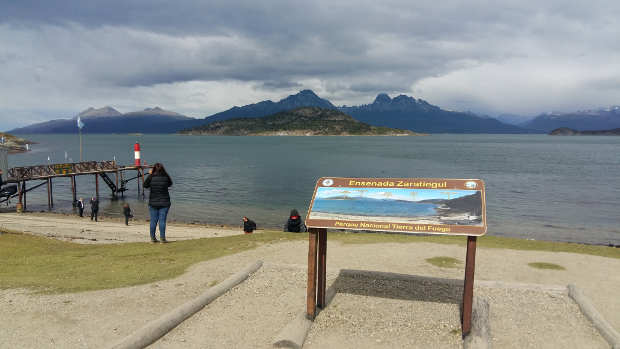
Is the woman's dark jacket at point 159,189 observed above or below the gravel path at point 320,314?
above

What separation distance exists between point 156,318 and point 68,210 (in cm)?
4109

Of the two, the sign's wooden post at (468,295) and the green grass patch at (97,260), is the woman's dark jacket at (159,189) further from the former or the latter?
the sign's wooden post at (468,295)

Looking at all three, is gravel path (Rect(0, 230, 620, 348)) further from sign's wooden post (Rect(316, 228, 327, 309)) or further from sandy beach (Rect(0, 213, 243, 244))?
sandy beach (Rect(0, 213, 243, 244))

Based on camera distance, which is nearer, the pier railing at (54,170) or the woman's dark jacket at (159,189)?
the woman's dark jacket at (159,189)

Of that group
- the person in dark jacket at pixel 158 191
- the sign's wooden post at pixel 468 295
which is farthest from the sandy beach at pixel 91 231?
the sign's wooden post at pixel 468 295

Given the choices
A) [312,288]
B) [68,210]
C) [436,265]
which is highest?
[312,288]

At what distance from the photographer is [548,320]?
9070 millimetres

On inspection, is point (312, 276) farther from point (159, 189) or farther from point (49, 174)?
point (49, 174)

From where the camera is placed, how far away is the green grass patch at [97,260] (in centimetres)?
1086

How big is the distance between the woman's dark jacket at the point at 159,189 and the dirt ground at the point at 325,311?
409 centimetres

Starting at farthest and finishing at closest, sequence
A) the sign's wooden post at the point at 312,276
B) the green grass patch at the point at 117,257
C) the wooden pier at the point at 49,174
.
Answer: the wooden pier at the point at 49,174 → the green grass patch at the point at 117,257 → the sign's wooden post at the point at 312,276

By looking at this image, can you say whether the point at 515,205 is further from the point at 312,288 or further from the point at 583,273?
the point at 312,288

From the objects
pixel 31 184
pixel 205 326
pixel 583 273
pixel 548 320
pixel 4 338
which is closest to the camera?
pixel 4 338

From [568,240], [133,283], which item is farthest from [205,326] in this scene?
[568,240]
